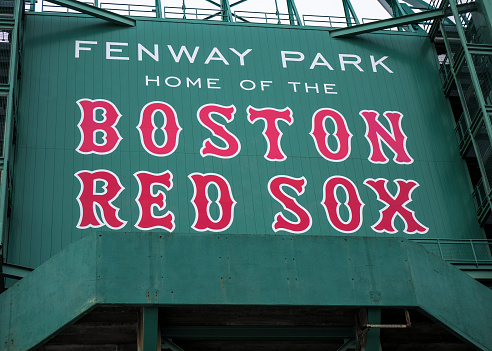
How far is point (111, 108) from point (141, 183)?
3394mm

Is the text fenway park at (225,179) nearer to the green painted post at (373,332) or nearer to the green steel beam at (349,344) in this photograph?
the green steel beam at (349,344)

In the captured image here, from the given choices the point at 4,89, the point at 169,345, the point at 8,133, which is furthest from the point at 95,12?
the point at 169,345

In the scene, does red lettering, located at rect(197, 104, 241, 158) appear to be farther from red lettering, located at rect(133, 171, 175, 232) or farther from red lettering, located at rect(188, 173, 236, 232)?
red lettering, located at rect(133, 171, 175, 232)

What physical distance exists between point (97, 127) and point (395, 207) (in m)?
10.9

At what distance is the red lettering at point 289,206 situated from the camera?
28859 millimetres

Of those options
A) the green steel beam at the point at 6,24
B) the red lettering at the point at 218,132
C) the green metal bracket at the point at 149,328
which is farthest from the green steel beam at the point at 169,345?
the green steel beam at the point at 6,24

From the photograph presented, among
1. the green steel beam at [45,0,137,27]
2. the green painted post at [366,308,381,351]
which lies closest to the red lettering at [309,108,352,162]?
the green steel beam at [45,0,137,27]

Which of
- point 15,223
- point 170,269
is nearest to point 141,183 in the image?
point 15,223

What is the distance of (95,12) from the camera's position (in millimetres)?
32375

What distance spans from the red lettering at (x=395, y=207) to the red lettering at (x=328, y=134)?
1.48m

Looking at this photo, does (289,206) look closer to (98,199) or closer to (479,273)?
(98,199)

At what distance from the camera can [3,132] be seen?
27.1 m

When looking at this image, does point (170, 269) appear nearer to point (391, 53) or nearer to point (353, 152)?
point (353, 152)

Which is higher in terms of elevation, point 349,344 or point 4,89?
point 4,89
